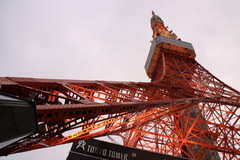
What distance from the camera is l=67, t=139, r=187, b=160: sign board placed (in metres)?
9.69

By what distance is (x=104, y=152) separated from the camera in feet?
33.3

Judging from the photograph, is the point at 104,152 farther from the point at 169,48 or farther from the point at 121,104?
the point at 169,48

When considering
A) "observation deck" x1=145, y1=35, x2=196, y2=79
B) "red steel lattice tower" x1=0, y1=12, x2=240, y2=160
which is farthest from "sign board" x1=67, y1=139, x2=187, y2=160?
"observation deck" x1=145, y1=35, x2=196, y2=79

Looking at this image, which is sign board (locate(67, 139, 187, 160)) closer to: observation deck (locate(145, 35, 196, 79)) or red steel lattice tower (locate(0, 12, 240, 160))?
red steel lattice tower (locate(0, 12, 240, 160))

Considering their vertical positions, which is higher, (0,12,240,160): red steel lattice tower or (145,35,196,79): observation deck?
(145,35,196,79): observation deck

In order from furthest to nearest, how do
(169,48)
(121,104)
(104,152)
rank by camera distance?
(169,48) < (104,152) < (121,104)

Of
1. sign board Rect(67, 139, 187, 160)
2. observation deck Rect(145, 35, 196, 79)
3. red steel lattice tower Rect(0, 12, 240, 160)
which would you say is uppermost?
observation deck Rect(145, 35, 196, 79)

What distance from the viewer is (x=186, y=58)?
1037 inches

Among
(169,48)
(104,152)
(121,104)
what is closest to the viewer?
(121,104)

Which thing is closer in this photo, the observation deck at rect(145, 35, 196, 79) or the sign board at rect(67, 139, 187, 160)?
the sign board at rect(67, 139, 187, 160)

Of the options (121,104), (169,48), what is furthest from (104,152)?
(169,48)

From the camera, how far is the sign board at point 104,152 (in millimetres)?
9688

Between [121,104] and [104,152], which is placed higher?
[121,104]

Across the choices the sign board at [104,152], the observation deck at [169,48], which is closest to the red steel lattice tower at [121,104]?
the observation deck at [169,48]
